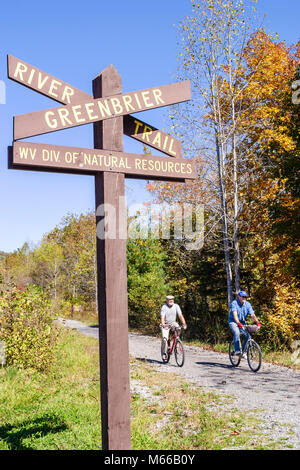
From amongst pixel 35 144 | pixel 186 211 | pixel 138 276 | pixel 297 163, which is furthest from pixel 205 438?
pixel 138 276

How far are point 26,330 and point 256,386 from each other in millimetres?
4826

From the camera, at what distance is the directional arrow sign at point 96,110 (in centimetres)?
364

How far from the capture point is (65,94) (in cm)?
391

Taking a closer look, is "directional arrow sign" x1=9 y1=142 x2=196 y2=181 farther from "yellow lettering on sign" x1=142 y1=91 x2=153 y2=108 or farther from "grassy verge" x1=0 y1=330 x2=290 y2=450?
"grassy verge" x1=0 y1=330 x2=290 y2=450

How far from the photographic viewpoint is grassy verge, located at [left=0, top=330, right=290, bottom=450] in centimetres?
509

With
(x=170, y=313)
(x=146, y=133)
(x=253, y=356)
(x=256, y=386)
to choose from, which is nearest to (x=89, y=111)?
(x=146, y=133)

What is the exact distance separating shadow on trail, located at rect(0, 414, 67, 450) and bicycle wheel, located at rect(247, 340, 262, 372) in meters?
5.41

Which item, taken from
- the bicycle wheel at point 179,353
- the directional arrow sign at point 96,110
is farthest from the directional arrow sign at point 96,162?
the bicycle wheel at point 179,353

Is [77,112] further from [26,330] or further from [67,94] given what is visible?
[26,330]

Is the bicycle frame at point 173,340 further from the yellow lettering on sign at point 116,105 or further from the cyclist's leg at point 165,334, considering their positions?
the yellow lettering on sign at point 116,105

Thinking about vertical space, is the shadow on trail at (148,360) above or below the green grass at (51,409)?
below

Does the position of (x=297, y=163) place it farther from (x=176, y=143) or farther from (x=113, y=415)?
(x=113, y=415)

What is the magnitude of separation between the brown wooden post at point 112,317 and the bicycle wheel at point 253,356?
6.54 m
